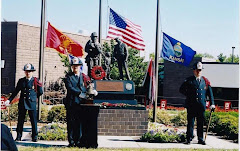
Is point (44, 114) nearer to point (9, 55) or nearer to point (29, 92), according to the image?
point (29, 92)

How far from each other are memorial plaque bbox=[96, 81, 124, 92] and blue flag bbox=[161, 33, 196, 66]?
2.16m

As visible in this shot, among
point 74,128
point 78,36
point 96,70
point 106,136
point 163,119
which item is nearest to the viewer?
point 74,128

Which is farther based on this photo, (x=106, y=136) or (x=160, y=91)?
(x=160, y=91)

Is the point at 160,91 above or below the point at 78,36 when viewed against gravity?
below

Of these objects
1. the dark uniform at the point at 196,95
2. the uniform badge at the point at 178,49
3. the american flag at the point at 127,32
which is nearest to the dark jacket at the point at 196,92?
the dark uniform at the point at 196,95

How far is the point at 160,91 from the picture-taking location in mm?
32250

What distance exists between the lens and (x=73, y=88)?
886 centimetres

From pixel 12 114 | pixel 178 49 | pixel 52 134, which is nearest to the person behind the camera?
pixel 52 134

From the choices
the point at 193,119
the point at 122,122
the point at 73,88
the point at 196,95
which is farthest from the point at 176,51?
the point at 73,88

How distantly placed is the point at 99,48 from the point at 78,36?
20857mm

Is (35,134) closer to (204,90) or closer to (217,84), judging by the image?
(204,90)

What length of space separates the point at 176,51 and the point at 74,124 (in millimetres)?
6040

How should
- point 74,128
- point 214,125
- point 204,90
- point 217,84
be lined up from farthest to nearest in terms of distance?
point 217,84 < point 214,125 < point 204,90 < point 74,128

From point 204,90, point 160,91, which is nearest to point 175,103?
point 160,91
